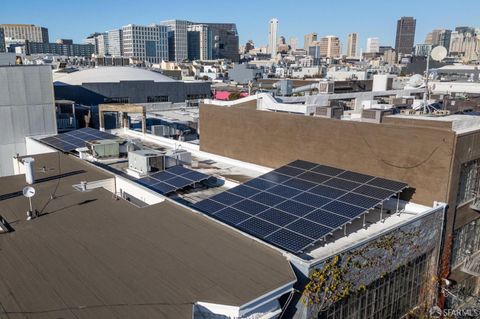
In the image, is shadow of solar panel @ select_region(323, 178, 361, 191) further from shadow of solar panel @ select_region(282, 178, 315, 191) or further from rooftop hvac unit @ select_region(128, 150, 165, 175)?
rooftop hvac unit @ select_region(128, 150, 165, 175)

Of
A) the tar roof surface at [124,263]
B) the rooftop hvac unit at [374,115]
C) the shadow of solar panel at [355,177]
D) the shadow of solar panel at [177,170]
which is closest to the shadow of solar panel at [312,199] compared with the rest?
the shadow of solar panel at [355,177]

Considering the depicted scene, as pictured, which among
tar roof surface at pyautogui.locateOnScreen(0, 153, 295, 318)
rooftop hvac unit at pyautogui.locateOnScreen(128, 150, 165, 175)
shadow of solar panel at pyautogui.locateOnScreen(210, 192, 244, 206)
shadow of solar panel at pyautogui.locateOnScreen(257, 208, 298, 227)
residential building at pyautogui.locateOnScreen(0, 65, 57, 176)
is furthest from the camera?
residential building at pyautogui.locateOnScreen(0, 65, 57, 176)

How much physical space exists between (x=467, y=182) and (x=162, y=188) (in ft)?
47.5

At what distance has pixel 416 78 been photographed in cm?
3098

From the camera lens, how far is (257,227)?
15078 millimetres

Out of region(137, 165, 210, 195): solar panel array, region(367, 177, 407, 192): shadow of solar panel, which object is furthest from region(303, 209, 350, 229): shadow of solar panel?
region(137, 165, 210, 195): solar panel array

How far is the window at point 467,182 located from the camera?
18641 mm

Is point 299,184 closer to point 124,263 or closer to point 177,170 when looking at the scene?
point 177,170

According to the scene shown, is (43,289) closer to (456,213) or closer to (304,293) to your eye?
(304,293)

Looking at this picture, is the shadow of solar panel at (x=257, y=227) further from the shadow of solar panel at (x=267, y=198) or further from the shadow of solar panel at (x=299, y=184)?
the shadow of solar panel at (x=299, y=184)

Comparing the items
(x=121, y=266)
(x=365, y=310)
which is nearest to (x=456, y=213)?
(x=365, y=310)

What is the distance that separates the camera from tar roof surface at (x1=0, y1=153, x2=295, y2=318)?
10641 mm

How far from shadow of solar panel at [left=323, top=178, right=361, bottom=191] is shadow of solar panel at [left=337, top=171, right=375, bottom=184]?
1.18 ft

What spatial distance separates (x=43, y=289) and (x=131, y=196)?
9506 millimetres
